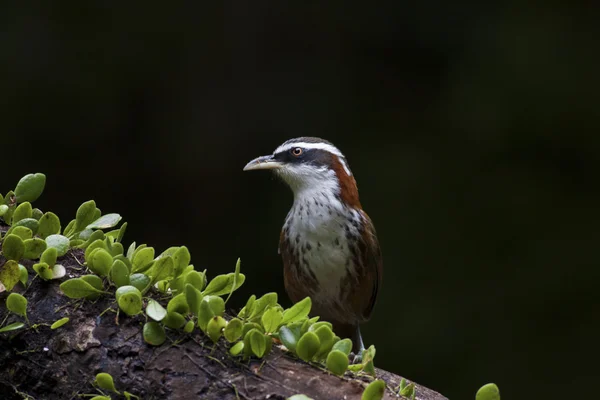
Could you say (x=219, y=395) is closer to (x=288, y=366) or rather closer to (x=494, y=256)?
(x=288, y=366)

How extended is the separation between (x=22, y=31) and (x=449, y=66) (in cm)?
331

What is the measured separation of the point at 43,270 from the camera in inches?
90.1

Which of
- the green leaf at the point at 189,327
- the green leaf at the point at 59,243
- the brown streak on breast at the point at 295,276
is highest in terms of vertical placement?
the green leaf at the point at 59,243

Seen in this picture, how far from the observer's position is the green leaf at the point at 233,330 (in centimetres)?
216

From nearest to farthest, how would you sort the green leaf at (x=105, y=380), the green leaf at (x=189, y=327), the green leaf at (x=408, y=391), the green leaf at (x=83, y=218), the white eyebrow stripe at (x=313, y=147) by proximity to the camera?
1. the green leaf at (x=105, y=380)
2. the green leaf at (x=189, y=327)
3. the green leaf at (x=408, y=391)
4. the green leaf at (x=83, y=218)
5. the white eyebrow stripe at (x=313, y=147)

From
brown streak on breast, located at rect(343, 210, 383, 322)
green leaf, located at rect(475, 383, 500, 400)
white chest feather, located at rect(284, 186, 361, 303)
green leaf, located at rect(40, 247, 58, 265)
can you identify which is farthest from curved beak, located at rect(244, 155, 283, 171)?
A: green leaf, located at rect(475, 383, 500, 400)

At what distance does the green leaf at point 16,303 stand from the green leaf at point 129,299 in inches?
9.8

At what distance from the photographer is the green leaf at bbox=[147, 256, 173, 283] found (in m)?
2.31

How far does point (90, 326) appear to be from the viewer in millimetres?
2225

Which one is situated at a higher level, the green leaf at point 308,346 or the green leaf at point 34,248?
the green leaf at point 34,248

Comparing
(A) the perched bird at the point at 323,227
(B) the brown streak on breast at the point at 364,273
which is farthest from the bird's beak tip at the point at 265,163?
(B) the brown streak on breast at the point at 364,273

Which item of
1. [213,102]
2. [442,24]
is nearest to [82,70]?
[213,102]

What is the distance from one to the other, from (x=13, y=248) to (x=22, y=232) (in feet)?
0.28

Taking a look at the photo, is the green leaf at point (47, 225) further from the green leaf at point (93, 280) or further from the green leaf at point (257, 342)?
the green leaf at point (257, 342)
